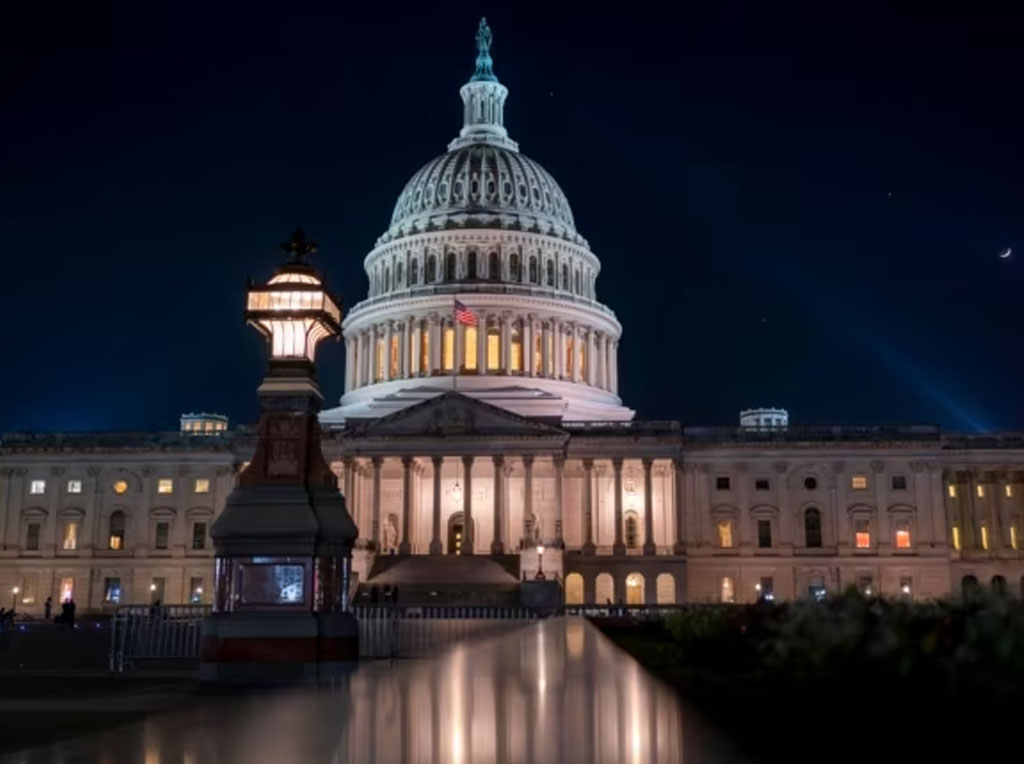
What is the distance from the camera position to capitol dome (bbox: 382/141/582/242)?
114 m

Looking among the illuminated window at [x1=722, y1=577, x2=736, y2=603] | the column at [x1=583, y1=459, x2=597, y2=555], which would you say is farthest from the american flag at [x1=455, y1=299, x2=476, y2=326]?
the illuminated window at [x1=722, y1=577, x2=736, y2=603]

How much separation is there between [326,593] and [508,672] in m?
6.55

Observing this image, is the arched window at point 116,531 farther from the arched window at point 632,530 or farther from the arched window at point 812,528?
the arched window at point 812,528

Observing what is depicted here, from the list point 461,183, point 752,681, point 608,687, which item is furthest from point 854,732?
point 461,183

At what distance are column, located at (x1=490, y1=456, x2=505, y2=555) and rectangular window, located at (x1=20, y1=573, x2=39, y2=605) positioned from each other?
39665 millimetres

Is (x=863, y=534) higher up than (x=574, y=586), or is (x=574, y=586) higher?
(x=863, y=534)

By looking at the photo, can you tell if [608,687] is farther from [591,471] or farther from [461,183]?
[461,183]

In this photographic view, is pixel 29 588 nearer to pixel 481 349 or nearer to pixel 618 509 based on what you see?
pixel 481 349

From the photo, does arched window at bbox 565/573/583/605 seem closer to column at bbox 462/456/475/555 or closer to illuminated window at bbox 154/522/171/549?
column at bbox 462/456/475/555

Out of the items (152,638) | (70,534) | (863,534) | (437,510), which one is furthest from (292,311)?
(70,534)

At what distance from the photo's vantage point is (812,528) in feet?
305

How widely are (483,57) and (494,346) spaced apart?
156 feet

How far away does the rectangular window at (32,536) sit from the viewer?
95994 millimetres

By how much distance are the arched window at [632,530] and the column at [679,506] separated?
3.25m
